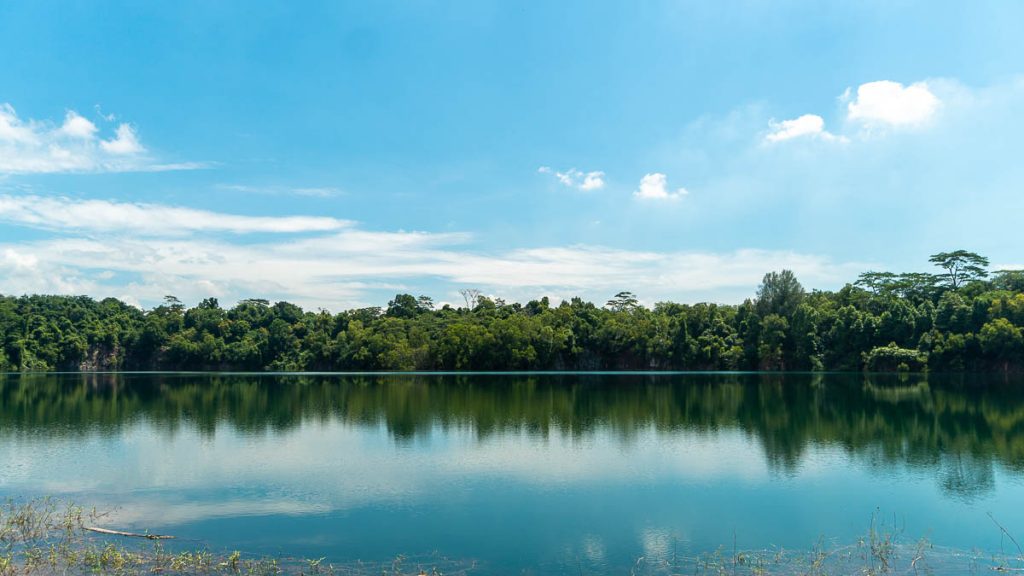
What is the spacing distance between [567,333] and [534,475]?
83987 mm

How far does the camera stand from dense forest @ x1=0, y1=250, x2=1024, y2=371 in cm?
7994

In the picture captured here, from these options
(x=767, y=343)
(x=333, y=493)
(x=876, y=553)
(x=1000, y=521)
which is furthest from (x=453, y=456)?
(x=767, y=343)

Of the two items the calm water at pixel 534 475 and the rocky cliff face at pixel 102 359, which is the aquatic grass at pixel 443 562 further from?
the rocky cliff face at pixel 102 359

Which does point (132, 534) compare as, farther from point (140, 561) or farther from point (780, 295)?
point (780, 295)

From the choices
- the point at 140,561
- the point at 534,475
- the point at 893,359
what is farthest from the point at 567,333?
the point at 140,561

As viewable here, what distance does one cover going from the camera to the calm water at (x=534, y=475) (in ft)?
49.8

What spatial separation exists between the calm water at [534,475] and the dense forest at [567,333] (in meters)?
41.5

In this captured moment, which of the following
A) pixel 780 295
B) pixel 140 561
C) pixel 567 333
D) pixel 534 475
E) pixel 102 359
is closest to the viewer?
pixel 140 561

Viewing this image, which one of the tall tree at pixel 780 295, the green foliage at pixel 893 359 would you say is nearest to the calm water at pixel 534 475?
the green foliage at pixel 893 359

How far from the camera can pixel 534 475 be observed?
21.8 meters

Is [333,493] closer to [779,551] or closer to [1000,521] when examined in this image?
[779,551]

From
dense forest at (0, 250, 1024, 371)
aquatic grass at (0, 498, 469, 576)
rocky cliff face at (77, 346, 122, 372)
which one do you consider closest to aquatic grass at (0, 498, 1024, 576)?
aquatic grass at (0, 498, 469, 576)

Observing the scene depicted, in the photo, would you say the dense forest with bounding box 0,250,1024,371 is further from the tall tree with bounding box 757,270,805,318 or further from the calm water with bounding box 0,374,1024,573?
the calm water with bounding box 0,374,1024,573

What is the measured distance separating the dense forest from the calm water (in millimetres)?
41544
